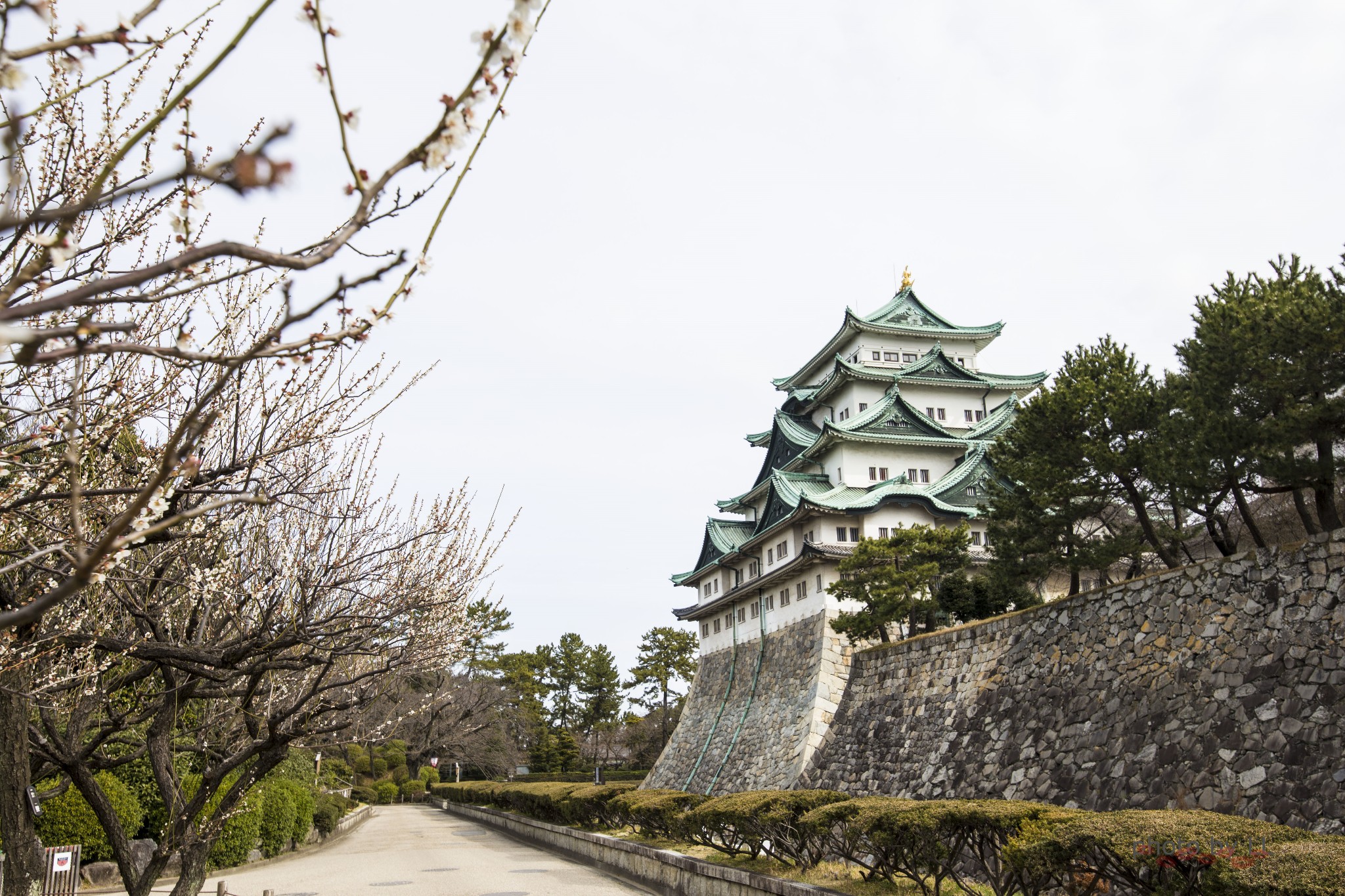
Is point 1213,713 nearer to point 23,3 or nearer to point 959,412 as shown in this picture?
point 23,3

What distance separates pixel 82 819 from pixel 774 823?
11.3 metres

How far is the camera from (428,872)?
694 inches

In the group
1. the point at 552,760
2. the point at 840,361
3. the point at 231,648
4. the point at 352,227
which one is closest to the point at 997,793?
the point at 231,648

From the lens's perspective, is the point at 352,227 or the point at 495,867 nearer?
the point at 352,227

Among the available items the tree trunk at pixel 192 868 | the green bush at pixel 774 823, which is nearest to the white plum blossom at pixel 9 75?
the tree trunk at pixel 192 868

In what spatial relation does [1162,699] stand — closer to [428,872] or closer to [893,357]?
[428,872]

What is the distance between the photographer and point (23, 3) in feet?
7.86

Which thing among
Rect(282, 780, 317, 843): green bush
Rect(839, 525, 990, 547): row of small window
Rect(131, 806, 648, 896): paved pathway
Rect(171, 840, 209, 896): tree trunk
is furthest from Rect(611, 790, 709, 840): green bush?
Rect(839, 525, 990, 547): row of small window

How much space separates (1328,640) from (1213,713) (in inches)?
69.6

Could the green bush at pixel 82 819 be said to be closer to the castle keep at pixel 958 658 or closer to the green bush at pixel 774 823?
the green bush at pixel 774 823

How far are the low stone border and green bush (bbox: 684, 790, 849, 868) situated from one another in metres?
0.81

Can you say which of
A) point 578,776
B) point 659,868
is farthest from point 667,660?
point 659,868

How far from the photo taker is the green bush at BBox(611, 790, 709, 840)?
16781 millimetres

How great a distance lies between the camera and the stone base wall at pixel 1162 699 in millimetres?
10438
